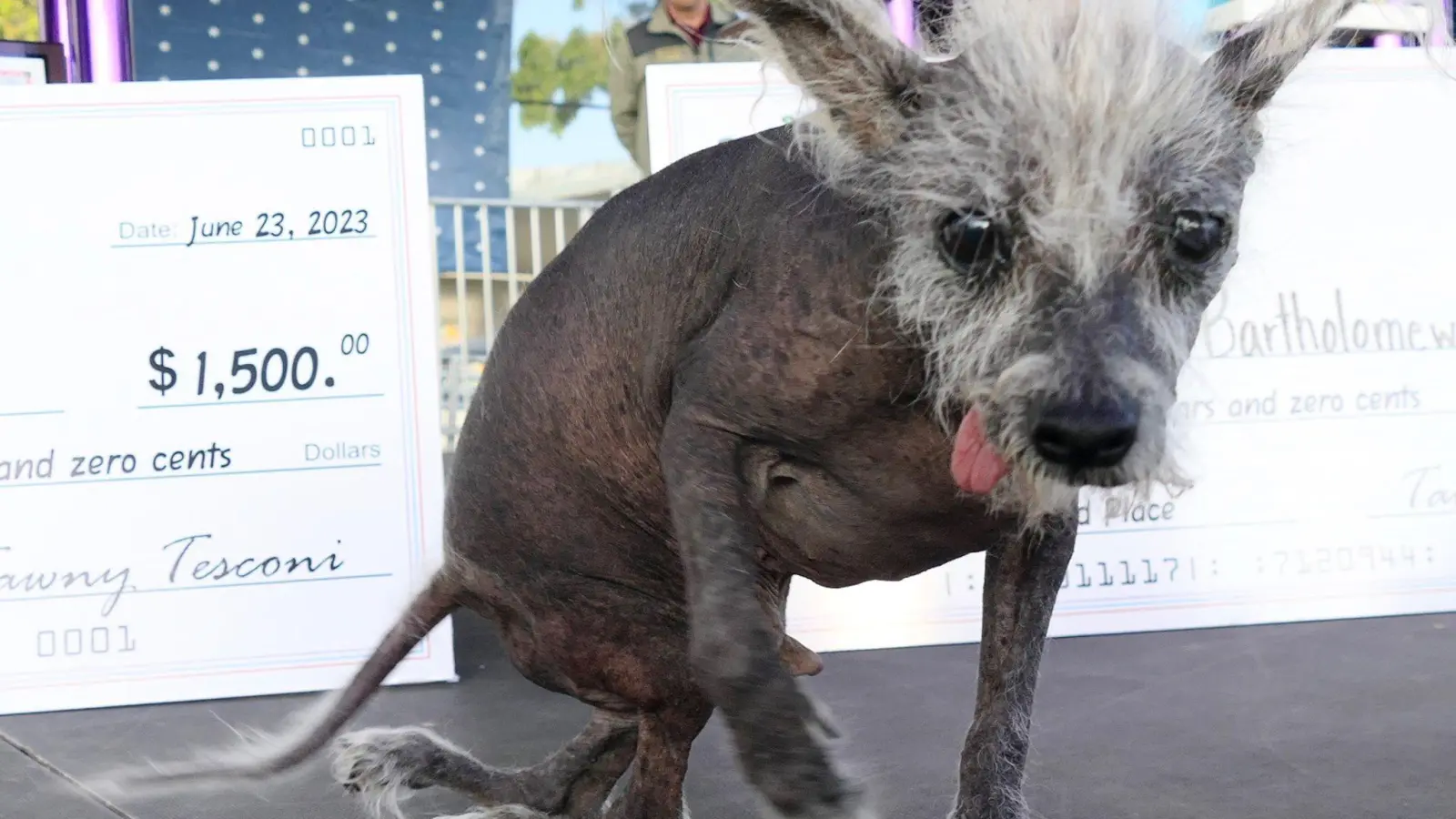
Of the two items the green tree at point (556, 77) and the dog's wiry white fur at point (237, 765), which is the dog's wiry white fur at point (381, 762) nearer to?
the dog's wiry white fur at point (237, 765)

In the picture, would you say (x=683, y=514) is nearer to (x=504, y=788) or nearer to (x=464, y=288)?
(x=504, y=788)

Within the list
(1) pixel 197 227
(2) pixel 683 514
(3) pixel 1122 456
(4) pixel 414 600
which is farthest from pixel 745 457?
(1) pixel 197 227

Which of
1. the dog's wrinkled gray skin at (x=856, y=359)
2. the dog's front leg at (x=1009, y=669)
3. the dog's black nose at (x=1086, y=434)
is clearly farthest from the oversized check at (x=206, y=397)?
the dog's black nose at (x=1086, y=434)

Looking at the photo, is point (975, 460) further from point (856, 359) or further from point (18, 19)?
point (18, 19)

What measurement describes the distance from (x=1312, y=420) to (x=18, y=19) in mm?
3785

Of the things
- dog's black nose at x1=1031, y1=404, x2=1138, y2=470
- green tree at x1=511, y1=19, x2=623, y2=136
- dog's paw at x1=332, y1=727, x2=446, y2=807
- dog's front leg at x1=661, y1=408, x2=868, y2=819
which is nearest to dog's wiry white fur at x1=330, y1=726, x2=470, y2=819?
dog's paw at x1=332, y1=727, x2=446, y2=807

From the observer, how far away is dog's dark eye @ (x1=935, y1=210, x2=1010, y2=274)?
35.3 inches

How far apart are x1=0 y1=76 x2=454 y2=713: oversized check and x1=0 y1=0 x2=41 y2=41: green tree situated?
1572 mm

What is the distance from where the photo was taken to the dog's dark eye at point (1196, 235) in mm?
891

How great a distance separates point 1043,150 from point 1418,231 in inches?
96.2

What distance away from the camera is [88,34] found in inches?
133

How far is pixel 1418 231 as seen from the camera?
9.56 feet

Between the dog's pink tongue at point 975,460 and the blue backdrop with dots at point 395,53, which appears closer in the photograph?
the dog's pink tongue at point 975,460

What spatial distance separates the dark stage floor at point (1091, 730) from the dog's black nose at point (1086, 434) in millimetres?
961
